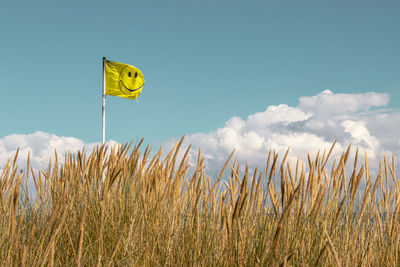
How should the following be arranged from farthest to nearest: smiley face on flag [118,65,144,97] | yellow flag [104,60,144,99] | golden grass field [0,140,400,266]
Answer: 1. smiley face on flag [118,65,144,97]
2. yellow flag [104,60,144,99]
3. golden grass field [0,140,400,266]

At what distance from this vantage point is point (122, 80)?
18.8 m

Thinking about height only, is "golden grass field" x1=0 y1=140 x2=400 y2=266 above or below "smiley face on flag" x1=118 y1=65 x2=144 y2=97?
below

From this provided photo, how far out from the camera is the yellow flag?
60.9 ft

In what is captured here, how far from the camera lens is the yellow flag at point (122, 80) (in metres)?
18.6

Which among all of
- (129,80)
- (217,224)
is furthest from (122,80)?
(217,224)

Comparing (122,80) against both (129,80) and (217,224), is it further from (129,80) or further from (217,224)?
(217,224)

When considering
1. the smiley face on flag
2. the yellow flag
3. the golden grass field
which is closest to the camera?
the golden grass field

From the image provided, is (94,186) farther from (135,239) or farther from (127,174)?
(135,239)

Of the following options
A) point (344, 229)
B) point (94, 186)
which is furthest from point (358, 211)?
point (94, 186)

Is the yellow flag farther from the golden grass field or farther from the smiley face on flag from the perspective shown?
the golden grass field

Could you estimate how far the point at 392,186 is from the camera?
2.72m

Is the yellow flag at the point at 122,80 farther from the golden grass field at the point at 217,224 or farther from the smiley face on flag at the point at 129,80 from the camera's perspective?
the golden grass field at the point at 217,224

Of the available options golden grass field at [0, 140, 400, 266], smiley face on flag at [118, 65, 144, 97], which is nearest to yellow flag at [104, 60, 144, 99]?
smiley face on flag at [118, 65, 144, 97]

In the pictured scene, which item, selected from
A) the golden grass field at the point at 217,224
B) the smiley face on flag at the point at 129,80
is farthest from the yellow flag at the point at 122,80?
the golden grass field at the point at 217,224
